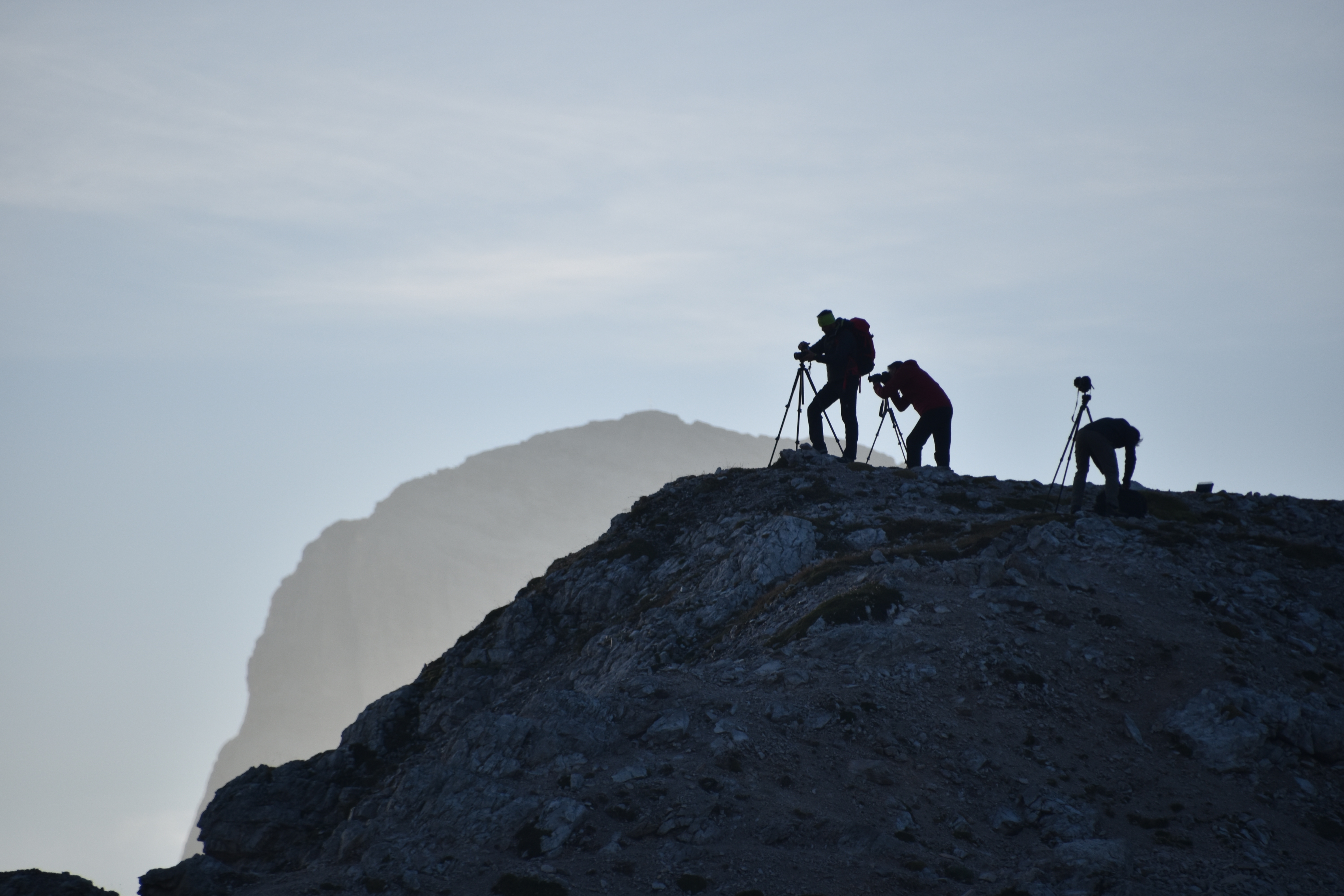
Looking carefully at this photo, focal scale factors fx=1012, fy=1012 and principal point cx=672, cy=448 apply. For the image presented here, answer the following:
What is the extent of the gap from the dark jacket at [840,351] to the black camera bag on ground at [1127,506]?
24.7ft

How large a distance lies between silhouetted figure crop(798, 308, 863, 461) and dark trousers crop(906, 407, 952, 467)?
5.45ft

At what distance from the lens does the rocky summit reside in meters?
13.1

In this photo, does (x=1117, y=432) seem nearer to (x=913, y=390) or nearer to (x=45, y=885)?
(x=913, y=390)

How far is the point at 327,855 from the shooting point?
15562 mm

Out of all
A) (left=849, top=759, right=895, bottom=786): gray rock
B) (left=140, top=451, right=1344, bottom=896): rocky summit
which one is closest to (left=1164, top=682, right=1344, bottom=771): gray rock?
(left=140, top=451, right=1344, bottom=896): rocky summit

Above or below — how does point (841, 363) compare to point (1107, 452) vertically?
above

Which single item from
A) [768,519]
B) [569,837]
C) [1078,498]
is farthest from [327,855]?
[1078,498]

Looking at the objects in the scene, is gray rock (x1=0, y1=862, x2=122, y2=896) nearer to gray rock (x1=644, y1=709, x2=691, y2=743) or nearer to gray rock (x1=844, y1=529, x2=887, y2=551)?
gray rock (x1=644, y1=709, x2=691, y2=743)

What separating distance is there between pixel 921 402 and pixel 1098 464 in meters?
5.74

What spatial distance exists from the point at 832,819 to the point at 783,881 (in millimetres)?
1501

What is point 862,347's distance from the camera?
2886cm

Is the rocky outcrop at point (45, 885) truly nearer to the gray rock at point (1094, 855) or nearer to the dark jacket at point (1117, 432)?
the gray rock at point (1094, 855)

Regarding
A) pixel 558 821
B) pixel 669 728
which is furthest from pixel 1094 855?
pixel 558 821

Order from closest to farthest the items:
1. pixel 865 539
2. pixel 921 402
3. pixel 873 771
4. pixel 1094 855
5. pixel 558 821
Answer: pixel 1094 855 → pixel 558 821 → pixel 873 771 → pixel 865 539 → pixel 921 402
